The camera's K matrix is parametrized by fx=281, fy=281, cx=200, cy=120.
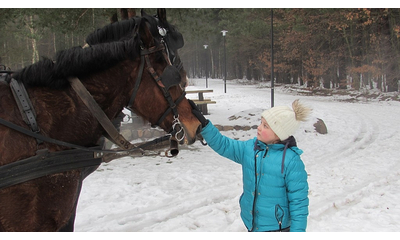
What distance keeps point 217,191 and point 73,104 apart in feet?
10.6

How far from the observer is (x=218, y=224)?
3.55m

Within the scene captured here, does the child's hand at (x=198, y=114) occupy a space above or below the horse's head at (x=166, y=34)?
below

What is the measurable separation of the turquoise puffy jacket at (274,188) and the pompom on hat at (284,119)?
10 cm

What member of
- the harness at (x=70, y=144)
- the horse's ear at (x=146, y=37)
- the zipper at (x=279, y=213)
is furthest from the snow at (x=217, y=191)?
the horse's ear at (x=146, y=37)

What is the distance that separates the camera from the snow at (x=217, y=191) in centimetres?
355

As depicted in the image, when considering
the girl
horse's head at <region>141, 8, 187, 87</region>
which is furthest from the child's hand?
horse's head at <region>141, 8, 187, 87</region>

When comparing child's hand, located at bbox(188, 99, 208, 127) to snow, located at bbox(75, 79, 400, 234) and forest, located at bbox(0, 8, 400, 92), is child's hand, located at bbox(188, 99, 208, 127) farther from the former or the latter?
forest, located at bbox(0, 8, 400, 92)

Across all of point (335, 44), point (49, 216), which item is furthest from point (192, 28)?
point (335, 44)

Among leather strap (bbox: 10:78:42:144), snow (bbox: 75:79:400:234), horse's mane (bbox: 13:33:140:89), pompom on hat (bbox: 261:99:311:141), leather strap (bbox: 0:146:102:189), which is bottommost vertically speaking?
snow (bbox: 75:79:400:234)

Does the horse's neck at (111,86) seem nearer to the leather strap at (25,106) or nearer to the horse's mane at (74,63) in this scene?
the horse's mane at (74,63)

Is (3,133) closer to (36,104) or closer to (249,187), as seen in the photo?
(36,104)

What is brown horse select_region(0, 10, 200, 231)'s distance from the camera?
167 cm

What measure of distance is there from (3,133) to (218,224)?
2673 millimetres

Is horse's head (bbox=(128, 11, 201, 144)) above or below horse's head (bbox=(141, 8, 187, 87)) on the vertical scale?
below
